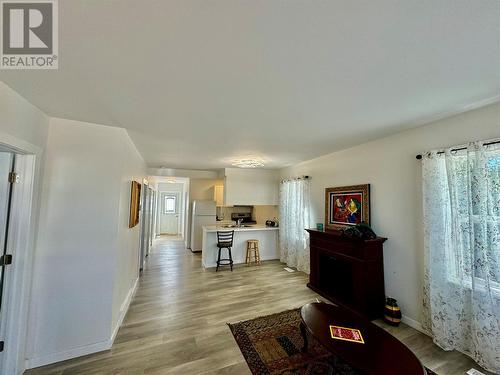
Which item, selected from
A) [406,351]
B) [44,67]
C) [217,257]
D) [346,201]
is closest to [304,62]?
[44,67]

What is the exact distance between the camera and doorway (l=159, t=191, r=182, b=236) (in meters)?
10.0

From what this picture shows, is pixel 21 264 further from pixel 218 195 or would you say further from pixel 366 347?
pixel 218 195

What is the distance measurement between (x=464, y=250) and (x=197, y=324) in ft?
10.3

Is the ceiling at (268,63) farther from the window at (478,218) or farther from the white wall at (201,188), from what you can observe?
the white wall at (201,188)

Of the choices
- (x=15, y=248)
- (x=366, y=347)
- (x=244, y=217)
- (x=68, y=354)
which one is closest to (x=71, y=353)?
(x=68, y=354)

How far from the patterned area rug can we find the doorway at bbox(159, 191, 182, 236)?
27.2 ft

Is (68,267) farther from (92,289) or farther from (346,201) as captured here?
(346,201)

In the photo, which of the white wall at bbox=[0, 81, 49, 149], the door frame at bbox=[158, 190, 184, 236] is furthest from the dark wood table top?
the door frame at bbox=[158, 190, 184, 236]

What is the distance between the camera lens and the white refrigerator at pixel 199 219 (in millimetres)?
6582

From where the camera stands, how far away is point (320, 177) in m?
4.23

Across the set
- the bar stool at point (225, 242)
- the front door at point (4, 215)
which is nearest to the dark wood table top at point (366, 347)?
the front door at point (4, 215)

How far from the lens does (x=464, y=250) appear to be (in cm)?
207

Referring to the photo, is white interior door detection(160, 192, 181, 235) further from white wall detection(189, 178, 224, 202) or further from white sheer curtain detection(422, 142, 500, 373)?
white sheer curtain detection(422, 142, 500, 373)

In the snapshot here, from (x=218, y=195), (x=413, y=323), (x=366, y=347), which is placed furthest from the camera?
(x=218, y=195)
